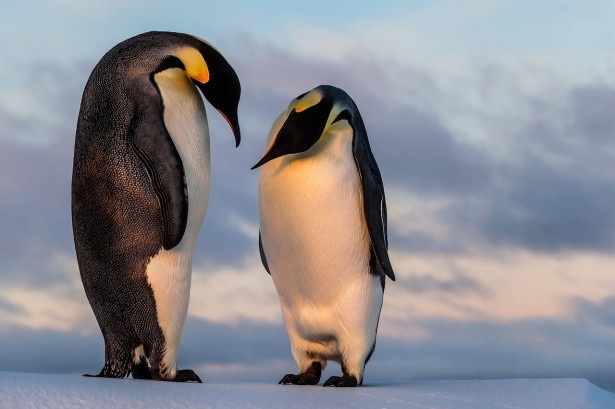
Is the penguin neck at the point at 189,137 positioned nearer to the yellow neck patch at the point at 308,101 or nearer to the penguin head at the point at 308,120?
the penguin head at the point at 308,120

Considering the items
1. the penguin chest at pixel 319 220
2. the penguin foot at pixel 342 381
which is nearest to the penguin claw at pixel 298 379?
the penguin foot at pixel 342 381

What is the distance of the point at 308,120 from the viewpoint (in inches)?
138

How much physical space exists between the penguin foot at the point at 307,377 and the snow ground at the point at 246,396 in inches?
8.2

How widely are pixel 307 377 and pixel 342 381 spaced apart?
0.20m

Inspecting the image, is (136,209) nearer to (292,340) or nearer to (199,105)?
(199,105)

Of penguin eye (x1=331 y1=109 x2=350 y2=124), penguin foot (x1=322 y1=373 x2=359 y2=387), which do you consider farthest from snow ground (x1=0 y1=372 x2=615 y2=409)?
penguin eye (x1=331 y1=109 x2=350 y2=124)

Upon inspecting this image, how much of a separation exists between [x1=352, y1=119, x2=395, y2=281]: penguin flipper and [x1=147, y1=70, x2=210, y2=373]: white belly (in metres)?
0.60

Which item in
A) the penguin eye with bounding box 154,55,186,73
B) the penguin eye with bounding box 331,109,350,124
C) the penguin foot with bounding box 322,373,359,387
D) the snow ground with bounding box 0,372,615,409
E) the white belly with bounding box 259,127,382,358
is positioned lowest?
the snow ground with bounding box 0,372,615,409

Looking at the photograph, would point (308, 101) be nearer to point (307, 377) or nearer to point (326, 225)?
point (326, 225)

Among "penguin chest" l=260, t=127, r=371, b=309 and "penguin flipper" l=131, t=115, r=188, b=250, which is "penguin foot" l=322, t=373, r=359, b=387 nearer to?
"penguin chest" l=260, t=127, r=371, b=309

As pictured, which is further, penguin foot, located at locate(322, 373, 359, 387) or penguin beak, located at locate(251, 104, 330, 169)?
penguin foot, located at locate(322, 373, 359, 387)

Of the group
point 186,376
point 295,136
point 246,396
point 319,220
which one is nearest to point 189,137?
point 295,136

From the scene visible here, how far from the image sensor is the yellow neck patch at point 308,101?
3546mm

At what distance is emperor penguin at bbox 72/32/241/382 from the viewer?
3.30 meters
